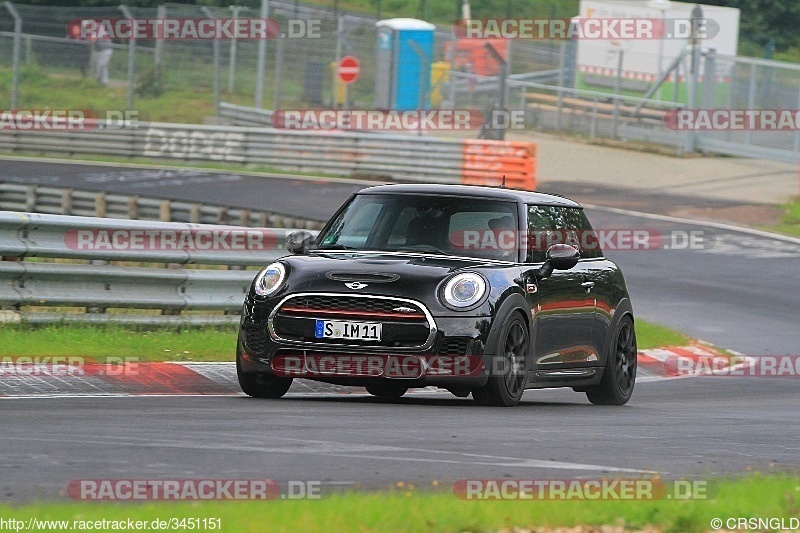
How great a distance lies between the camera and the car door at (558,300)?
1081 centimetres

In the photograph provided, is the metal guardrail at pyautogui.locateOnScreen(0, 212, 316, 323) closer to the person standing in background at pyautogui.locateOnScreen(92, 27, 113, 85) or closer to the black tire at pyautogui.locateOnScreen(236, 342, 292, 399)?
the black tire at pyautogui.locateOnScreen(236, 342, 292, 399)

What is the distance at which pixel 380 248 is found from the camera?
10.9 meters

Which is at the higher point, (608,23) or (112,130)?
(608,23)

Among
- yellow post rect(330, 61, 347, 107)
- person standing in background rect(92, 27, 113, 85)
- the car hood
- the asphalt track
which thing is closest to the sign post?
yellow post rect(330, 61, 347, 107)

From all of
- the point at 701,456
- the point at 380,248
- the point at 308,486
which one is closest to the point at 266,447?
the point at 308,486

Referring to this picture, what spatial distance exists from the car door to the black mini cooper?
0.01 meters

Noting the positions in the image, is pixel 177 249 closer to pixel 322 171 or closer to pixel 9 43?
pixel 322 171

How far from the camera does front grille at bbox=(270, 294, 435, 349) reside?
9.88 m

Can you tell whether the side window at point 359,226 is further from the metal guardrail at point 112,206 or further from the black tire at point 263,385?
the metal guardrail at point 112,206

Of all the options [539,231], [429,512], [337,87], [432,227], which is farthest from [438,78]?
[429,512]

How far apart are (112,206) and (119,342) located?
602 inches

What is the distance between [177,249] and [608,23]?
3117 centimetres

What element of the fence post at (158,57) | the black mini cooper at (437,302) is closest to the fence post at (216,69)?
the fence post at (158,57)

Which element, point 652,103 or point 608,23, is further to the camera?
point 608,23
